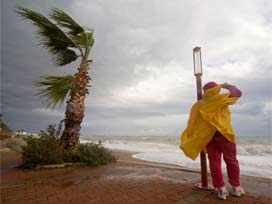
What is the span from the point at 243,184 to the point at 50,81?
5788 mm

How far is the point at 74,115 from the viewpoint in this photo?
6.55m

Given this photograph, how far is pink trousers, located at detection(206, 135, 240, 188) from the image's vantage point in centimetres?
303

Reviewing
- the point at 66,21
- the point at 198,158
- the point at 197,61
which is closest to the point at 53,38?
the point at 66,21

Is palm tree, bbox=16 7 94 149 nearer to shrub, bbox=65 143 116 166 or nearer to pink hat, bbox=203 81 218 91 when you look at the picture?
shrub, bbox=65 143 116 166

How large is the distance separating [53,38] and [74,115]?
2.67m

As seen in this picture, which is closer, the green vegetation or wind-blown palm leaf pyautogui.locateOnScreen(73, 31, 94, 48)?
the green vegetation

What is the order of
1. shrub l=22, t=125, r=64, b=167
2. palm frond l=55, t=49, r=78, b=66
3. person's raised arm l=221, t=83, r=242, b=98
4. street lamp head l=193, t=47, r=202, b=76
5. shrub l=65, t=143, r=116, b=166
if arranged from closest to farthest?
person's raised arm l=221, t=83, r=242, b=98 → street lamp head l=193, t=47, r=202, b=76 → shrub l=22, t=125, r=64, b=167 → shrub l=65, t=143, r=116, b=166 → palm frond l=55, t=49, r=78, b=66

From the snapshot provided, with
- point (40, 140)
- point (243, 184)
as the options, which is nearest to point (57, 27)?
point (40, 140)

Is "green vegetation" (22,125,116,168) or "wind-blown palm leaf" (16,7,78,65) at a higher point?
"wind-blown palm leaf" (16,7,78,65)

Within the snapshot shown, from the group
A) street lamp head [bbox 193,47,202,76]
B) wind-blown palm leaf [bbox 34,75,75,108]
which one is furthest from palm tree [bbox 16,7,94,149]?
street lamp head [bbox 193,47,202,76]

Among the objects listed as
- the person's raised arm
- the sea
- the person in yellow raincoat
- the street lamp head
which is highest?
the street lamp head

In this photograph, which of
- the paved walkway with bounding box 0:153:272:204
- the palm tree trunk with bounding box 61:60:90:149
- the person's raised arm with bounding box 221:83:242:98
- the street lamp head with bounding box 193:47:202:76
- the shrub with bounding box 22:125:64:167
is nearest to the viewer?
the paved walkway with bounding box 0:153:272:204

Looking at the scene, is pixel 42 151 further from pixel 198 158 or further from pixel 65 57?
pixel 198 158

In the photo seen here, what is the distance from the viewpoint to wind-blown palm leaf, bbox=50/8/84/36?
251 inches
